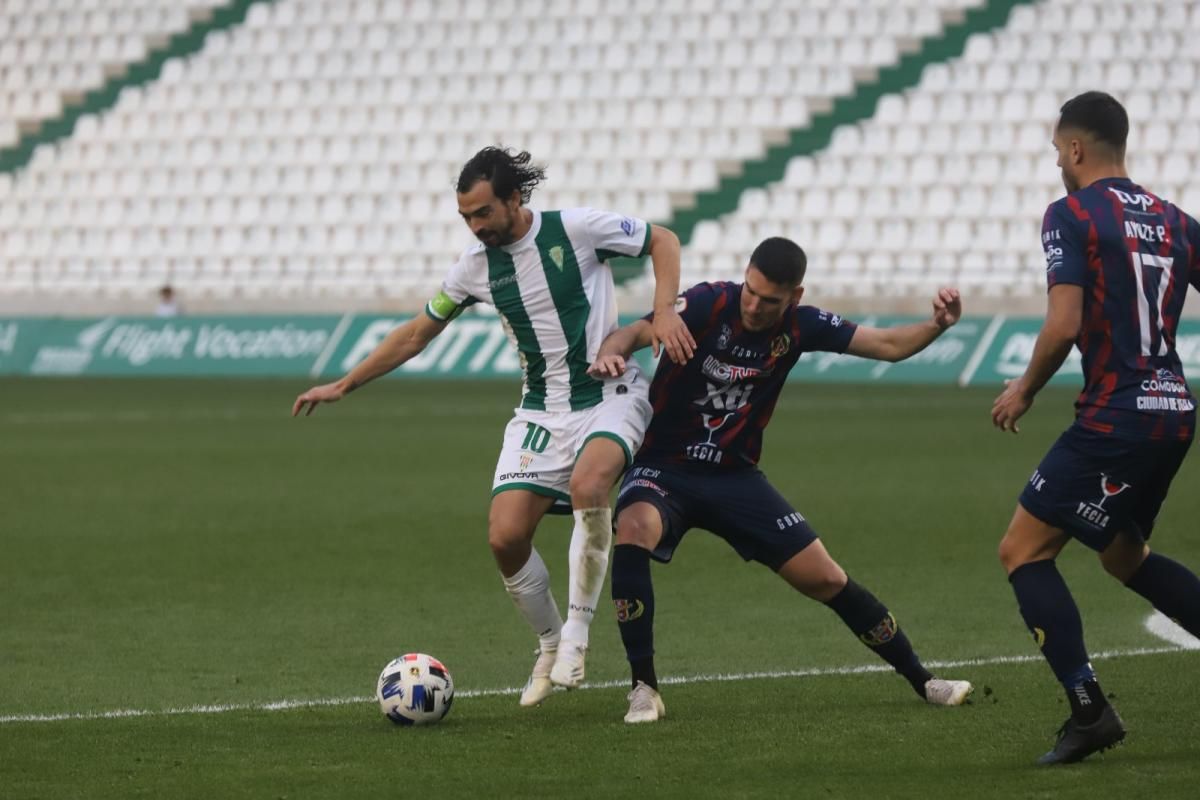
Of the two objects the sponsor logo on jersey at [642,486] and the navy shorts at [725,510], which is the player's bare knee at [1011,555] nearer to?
the navy shorts at [725,510]

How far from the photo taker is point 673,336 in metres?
6.20

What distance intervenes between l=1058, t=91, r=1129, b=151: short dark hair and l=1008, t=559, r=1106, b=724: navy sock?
1.19 meters

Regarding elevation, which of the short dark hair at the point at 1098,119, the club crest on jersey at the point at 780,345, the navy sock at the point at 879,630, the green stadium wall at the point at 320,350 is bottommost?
the green stadium wall at the point at 320,350

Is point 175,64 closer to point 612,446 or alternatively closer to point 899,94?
point 899,94

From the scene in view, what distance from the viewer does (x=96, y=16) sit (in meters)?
36.4

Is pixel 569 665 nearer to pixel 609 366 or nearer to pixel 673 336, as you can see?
pixel 609 366

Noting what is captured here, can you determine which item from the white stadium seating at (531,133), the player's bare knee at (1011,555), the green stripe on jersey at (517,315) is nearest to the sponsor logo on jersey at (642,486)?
the green stripe on jersey at (517,315)

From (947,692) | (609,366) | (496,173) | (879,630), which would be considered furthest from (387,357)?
(947,692)

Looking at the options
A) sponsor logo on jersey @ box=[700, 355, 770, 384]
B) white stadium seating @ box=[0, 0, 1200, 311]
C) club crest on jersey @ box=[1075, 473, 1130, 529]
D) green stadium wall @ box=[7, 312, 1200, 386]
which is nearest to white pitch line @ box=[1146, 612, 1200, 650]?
sponsor logo on jersey @ box=[700, 355, 770, 384]

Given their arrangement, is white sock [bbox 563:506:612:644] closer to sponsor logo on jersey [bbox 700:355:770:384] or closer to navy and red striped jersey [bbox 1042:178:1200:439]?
sponsor logo on jersey [bbox 700:355:770:384]

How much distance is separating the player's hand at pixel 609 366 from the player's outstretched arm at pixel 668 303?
5.1 inches

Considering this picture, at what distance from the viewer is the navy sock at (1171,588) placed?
18.7 ft

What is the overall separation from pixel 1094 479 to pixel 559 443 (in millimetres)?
2008

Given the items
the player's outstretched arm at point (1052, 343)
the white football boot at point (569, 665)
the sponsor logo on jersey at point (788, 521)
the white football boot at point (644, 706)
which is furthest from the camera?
the sponsor logo on jersey at point (788, 521)
